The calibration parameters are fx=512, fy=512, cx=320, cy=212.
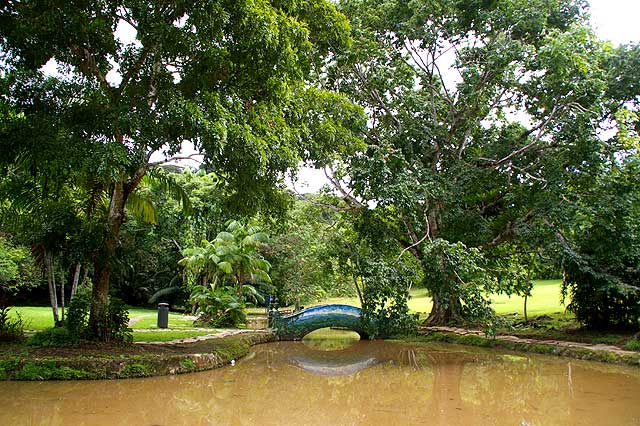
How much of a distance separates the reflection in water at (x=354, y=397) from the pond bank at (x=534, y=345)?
55cm

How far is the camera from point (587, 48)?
13.6m

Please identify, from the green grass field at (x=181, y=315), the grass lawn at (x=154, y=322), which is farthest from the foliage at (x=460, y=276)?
the grass lawn at (x=154, y=322)

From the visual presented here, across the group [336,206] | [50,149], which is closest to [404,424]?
[50,149]

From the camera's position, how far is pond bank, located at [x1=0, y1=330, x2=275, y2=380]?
857 centimetres

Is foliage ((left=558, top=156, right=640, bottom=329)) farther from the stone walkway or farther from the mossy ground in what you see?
the mossy ground

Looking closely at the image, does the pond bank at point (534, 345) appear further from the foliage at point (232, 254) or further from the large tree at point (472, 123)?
the foliage at point (232, 254)

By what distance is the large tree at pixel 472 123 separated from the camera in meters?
13.2

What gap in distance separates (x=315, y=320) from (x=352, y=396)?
8.89m

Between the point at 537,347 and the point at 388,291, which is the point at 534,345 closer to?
the point at 537,347

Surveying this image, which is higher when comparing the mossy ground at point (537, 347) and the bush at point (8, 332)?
the bush at point (8, 332)

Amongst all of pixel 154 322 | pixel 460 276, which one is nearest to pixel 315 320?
pixel 460 276

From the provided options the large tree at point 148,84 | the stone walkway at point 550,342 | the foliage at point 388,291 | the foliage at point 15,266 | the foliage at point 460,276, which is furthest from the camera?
the foliage at point 15,266

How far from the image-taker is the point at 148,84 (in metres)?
9.91

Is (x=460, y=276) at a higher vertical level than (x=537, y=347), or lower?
higher
